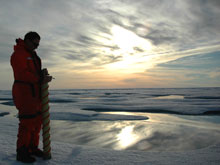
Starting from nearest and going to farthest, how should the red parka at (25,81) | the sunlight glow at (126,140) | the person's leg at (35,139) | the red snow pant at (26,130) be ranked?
the red parka at (25,81)
the red snow pant at (26,130)
the person's leg at (35,139)
the sunlight glow at (126,140)

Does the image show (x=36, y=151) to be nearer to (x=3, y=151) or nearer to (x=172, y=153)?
(x=3, y=151)

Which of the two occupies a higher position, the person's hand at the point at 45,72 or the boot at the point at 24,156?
the person's hand at the point at 45,72

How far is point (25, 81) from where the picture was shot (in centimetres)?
226

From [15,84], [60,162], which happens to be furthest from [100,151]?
[15,84]

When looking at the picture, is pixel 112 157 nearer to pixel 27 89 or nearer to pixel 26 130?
pixel 26 130

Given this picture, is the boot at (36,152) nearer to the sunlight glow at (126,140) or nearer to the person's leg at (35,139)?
the person's leg at (35,139)

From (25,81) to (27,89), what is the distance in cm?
11

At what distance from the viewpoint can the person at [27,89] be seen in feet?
7.34

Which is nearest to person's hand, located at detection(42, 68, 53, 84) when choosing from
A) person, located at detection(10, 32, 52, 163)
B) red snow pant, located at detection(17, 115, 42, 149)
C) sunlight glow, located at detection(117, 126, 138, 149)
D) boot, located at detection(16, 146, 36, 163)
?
person, located at detection(10, 32, 52, 163)

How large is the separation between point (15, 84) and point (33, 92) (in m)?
0.25

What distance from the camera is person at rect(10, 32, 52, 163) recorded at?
2238mm

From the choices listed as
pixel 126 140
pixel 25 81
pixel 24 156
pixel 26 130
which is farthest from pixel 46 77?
pixel 126 140

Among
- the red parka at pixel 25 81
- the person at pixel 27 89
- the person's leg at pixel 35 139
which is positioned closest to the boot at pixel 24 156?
the person at pixel 27 89

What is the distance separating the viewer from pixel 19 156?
2.33m
